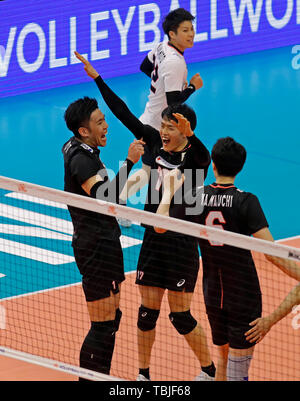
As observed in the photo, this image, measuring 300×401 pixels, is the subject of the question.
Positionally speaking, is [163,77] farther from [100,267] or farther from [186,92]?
[100,267]

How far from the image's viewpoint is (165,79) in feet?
40.0

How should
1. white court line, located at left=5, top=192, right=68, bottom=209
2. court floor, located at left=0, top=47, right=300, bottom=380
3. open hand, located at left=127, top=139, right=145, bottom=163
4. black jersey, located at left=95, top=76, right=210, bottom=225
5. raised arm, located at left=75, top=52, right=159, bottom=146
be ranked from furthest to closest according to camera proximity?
white court line, located at left=5, top=192, right=68, bottom=209, court floor, located at left=0, top=47, right=300, bottom=380, raised arm, located at left=75, top=52, right=159, bottom=146, black jersey, located at left=95, top=76, right=210, bottom=225, open hand, located at left=127, top=139, right=145, bottom=163

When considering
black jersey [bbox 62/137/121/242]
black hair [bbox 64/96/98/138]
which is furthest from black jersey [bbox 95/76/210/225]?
black hair [bbox 64/96/98/138]

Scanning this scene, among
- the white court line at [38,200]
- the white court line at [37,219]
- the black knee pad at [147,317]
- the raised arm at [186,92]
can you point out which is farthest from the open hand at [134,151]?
the white court line at [38,200]

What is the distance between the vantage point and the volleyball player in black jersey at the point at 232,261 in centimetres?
792

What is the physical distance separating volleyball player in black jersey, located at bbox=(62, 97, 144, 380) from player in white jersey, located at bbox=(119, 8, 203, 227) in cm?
339

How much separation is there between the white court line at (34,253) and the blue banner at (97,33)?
5678mm

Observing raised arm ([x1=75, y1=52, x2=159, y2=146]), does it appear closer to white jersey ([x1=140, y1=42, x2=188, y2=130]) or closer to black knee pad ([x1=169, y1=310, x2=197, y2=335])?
black knee pad ([x1=169, y1=310, x2=197, y2=335])

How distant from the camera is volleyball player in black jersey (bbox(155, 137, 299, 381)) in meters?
7.92

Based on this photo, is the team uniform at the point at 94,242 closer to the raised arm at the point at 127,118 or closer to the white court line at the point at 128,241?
the raised arm at the point at 127,118

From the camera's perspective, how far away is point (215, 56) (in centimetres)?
1911

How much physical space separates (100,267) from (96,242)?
213mm

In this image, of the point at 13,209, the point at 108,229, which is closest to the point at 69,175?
the point at 108,229
